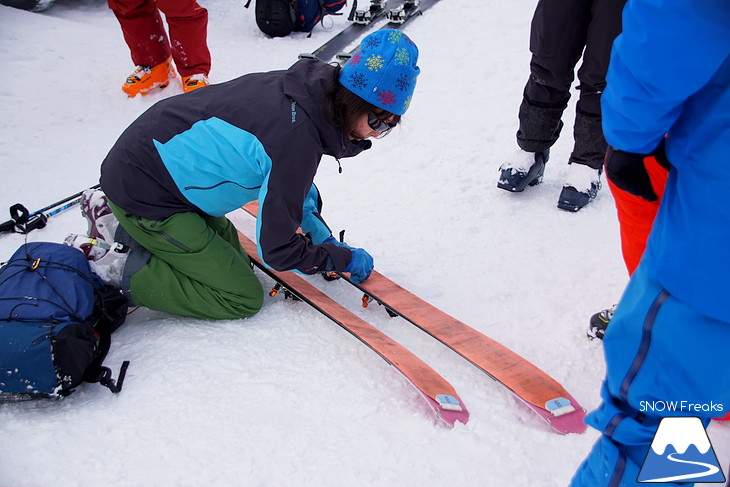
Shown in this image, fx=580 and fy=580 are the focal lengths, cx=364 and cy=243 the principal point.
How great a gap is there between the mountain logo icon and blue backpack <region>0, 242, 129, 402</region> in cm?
166

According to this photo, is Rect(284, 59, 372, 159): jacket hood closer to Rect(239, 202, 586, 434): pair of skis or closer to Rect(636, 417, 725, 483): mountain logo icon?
Rect(239, 202, 586, 434): pair of skis

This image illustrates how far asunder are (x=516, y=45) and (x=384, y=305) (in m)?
3.31

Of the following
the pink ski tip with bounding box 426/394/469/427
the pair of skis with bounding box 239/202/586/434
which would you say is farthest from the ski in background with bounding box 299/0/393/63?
the pink ski tip with bounding box 426/394/469/427

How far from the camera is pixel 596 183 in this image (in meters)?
3.11

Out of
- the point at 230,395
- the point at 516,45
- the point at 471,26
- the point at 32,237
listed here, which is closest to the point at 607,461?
the point at 230,395

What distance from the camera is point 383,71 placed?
1.90 metres

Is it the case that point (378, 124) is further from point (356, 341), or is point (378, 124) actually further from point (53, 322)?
point (53, 322)

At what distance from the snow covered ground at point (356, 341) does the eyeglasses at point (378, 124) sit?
2.74ft

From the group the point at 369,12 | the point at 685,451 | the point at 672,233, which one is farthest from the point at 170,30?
the point at 685,451

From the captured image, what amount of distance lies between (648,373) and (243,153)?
142 centimetres

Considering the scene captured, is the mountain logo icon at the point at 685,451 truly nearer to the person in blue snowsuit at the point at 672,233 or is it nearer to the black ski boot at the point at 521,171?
the person in blue snowsuit at the point at 672,233

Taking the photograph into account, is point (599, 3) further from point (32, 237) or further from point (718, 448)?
point (32, 237)

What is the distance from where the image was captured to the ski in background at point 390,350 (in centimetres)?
195

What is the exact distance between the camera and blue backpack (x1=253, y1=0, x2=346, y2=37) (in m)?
5.28
